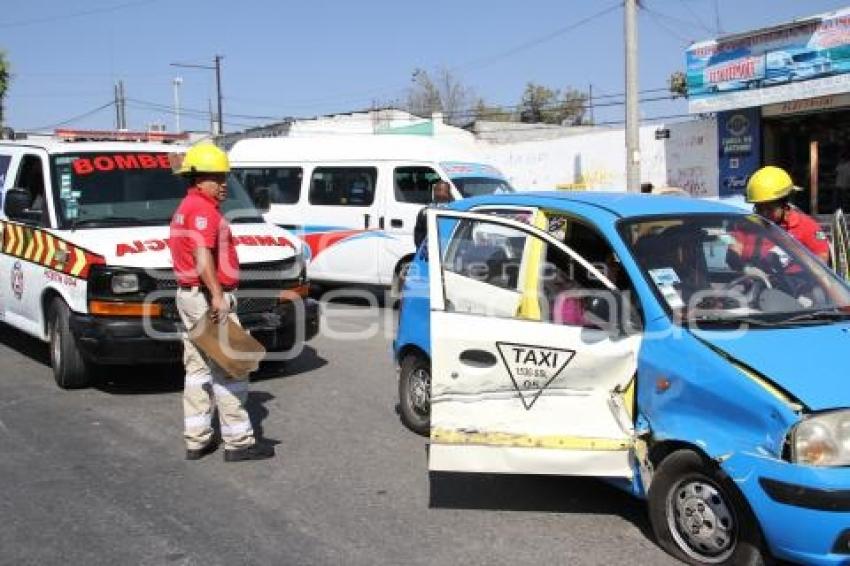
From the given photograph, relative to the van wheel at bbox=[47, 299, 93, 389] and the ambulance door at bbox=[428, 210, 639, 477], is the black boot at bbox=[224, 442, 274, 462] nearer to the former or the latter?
the ambulance door at bbox=[428, 210, 639, 477]

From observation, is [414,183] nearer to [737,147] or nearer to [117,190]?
[117,190]

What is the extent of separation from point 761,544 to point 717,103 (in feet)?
53.4

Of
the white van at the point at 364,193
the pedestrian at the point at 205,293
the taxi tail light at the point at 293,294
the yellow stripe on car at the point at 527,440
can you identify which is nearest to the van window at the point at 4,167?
the taxi tail light at the point at 293,294

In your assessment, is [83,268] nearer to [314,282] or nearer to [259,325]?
[259,325]

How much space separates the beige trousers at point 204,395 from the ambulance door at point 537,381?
1.64 metres

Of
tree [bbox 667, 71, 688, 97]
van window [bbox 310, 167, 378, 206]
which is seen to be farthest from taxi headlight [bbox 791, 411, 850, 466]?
tree [bbox 667, 71, 688, 97]

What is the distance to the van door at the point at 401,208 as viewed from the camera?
12352 mm

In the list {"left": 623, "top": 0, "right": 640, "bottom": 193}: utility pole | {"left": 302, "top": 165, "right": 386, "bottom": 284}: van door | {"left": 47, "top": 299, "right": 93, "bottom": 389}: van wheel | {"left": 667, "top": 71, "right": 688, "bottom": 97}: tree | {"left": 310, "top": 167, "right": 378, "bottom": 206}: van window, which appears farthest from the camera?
{"left": 667, "top": 71, "right": 688, "bottom": 97}: tree

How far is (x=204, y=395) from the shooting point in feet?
19.2

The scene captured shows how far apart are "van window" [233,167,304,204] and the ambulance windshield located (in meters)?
9.42

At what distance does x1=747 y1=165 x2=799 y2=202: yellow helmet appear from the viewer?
621cm

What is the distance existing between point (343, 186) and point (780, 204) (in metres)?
7.74

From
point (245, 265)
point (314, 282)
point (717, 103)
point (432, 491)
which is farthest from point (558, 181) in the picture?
point (432, 491)

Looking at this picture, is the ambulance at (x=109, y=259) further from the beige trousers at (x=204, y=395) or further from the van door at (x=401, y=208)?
the van door at (x=401, y=208)
